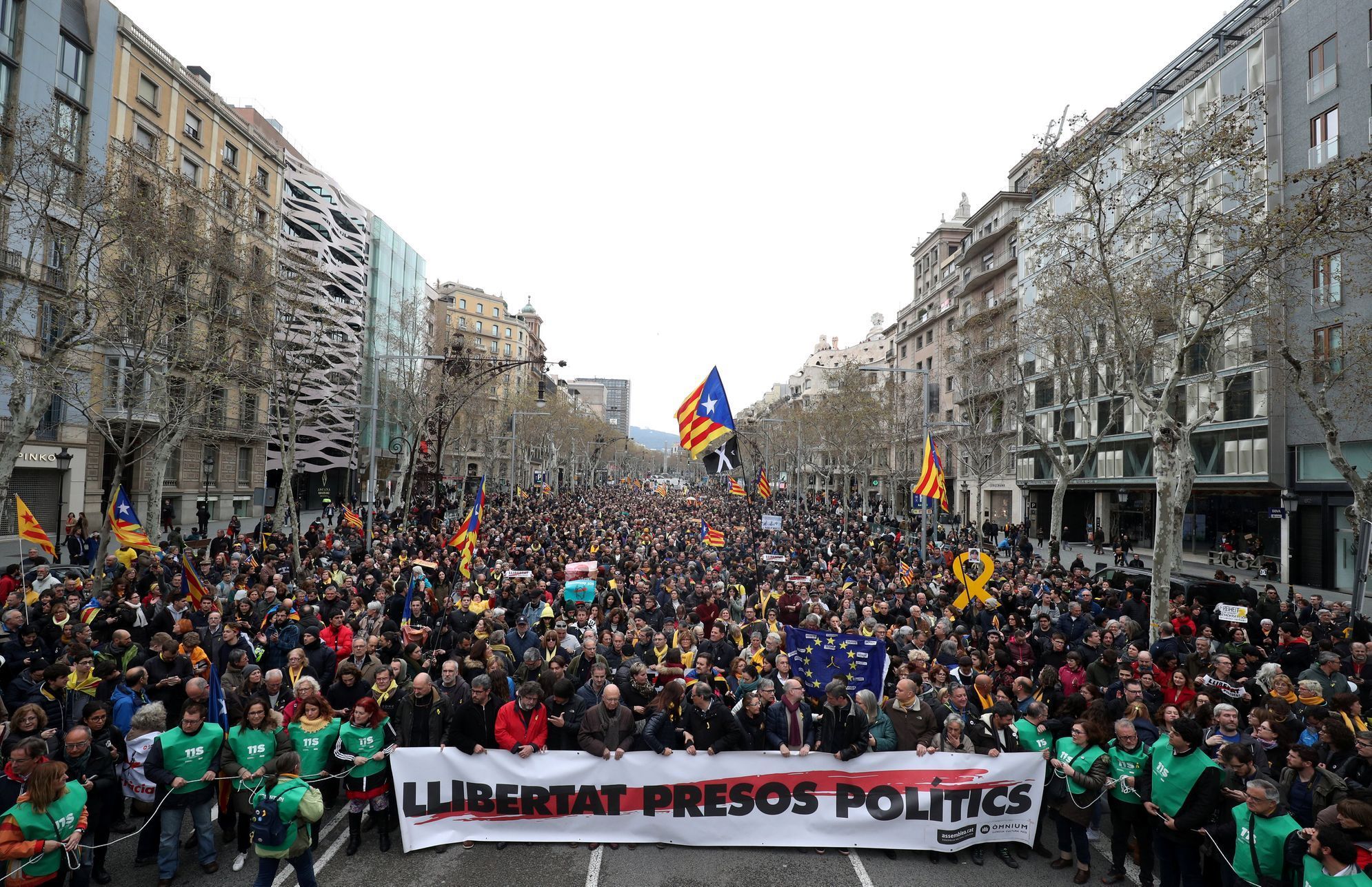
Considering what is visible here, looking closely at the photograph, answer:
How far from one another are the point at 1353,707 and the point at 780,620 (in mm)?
8369

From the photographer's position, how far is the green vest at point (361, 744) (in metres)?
6.63

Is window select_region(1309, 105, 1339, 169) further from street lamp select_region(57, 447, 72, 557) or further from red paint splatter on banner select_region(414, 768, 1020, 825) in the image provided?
street lamp select_region(57, 447, 72, 557)

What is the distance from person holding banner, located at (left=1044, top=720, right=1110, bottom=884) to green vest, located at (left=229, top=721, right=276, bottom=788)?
7.03m

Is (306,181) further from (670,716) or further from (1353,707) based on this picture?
(1353,707)

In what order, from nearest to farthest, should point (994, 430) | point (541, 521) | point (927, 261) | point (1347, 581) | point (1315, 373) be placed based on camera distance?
point (1315, 373), point (1347, 581), point (541, 521), point (994, 430), point (927, 261)

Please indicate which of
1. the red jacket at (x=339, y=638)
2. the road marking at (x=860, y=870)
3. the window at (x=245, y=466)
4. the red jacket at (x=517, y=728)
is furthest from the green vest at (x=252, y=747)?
the window at (x=245, y=466)

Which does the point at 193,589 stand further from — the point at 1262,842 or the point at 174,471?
the point at 174,471

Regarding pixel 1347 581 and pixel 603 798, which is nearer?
pixel 603 798

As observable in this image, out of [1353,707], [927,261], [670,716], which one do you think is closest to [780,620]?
[670,716]

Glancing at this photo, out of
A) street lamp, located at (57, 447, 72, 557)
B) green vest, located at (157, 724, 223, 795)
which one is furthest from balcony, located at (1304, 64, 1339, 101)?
street lamp, located at (57, 447, 72, 557)

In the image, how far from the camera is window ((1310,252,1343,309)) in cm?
2308

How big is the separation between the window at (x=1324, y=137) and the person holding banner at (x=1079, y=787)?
27606mm

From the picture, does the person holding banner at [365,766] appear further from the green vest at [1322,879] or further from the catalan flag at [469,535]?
the catalan flag at [469,535]

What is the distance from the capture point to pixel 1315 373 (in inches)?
684
